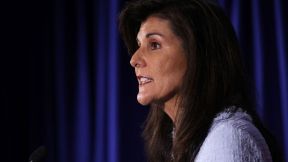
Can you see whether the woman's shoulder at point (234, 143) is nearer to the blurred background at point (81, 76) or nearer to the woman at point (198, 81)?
the woman at point (198, 81)

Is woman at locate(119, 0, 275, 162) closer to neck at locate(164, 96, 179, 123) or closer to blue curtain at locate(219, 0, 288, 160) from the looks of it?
neck at locate(164, 96, 179, 123)

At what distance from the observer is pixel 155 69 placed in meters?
1.12

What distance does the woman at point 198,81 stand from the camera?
0.89 metres

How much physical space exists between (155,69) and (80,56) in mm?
1277

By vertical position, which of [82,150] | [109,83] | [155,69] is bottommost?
[82,150]

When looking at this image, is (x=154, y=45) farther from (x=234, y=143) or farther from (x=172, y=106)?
(x=234, y=143)

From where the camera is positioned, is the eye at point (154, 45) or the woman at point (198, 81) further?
the eye at point (154, 45)

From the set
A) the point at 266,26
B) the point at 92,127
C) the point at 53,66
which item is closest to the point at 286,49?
the point at 266,26

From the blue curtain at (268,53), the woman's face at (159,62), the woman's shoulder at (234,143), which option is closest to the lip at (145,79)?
the woman's face at (159,62)

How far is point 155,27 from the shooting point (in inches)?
45.2

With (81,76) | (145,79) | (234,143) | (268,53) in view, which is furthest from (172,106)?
(81,76)

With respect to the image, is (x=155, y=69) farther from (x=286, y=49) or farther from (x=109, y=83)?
(x=109, y=83)

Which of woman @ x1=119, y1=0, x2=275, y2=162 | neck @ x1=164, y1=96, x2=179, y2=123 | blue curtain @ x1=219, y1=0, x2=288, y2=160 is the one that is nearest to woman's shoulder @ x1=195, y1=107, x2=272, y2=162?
woman @ x1=119, y1=0, x2=275, y2=162

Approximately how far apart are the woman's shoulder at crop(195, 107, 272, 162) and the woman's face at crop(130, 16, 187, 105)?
19 centimetres
